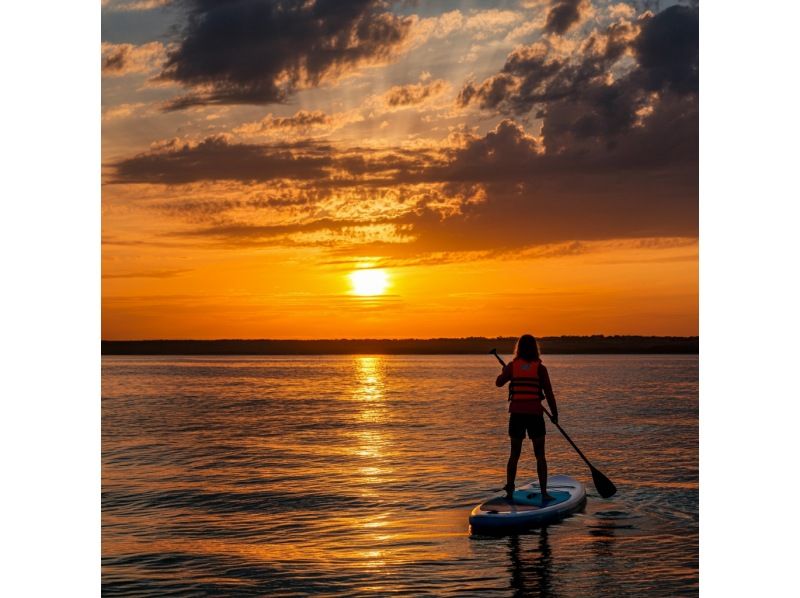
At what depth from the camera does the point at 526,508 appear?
585 inches

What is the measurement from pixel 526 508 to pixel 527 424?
1.50 metres

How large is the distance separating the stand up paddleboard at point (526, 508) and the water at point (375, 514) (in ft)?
0.88

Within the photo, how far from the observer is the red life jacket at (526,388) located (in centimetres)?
1441

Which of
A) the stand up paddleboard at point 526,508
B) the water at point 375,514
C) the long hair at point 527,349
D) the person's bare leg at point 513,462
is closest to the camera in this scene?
the water at point 375,514

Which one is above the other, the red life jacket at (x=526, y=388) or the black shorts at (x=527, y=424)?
the red life jacket at (x=526, y=388)

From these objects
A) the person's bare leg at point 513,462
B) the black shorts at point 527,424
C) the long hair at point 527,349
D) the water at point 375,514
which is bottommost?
the water at point 375,514

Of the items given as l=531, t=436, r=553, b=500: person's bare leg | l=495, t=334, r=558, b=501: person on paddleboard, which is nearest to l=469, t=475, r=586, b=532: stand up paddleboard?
l=531, t=436, r=553, b=500: person's bare leg

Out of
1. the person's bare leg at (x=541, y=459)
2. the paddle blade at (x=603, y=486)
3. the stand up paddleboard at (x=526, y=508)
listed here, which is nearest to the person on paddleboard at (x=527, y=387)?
the person's bare leg at (x=541, y=459)

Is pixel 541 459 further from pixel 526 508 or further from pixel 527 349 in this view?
pixel 527 349

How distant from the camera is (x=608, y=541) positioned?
13719mm

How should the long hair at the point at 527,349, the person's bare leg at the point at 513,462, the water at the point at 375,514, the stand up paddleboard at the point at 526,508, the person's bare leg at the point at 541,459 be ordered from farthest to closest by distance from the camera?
the person's bare leg at the point at 513,462 → the person's bare leg at the point at 541,459 → the long hair at the point at 527,349 → the stand up paddleboard at the point at 526,508 → the water at the point at 375,514

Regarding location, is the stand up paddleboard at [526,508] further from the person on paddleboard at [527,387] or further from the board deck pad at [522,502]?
the person on paddleboard at [527,387]

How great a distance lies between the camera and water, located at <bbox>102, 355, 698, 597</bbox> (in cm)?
1178
